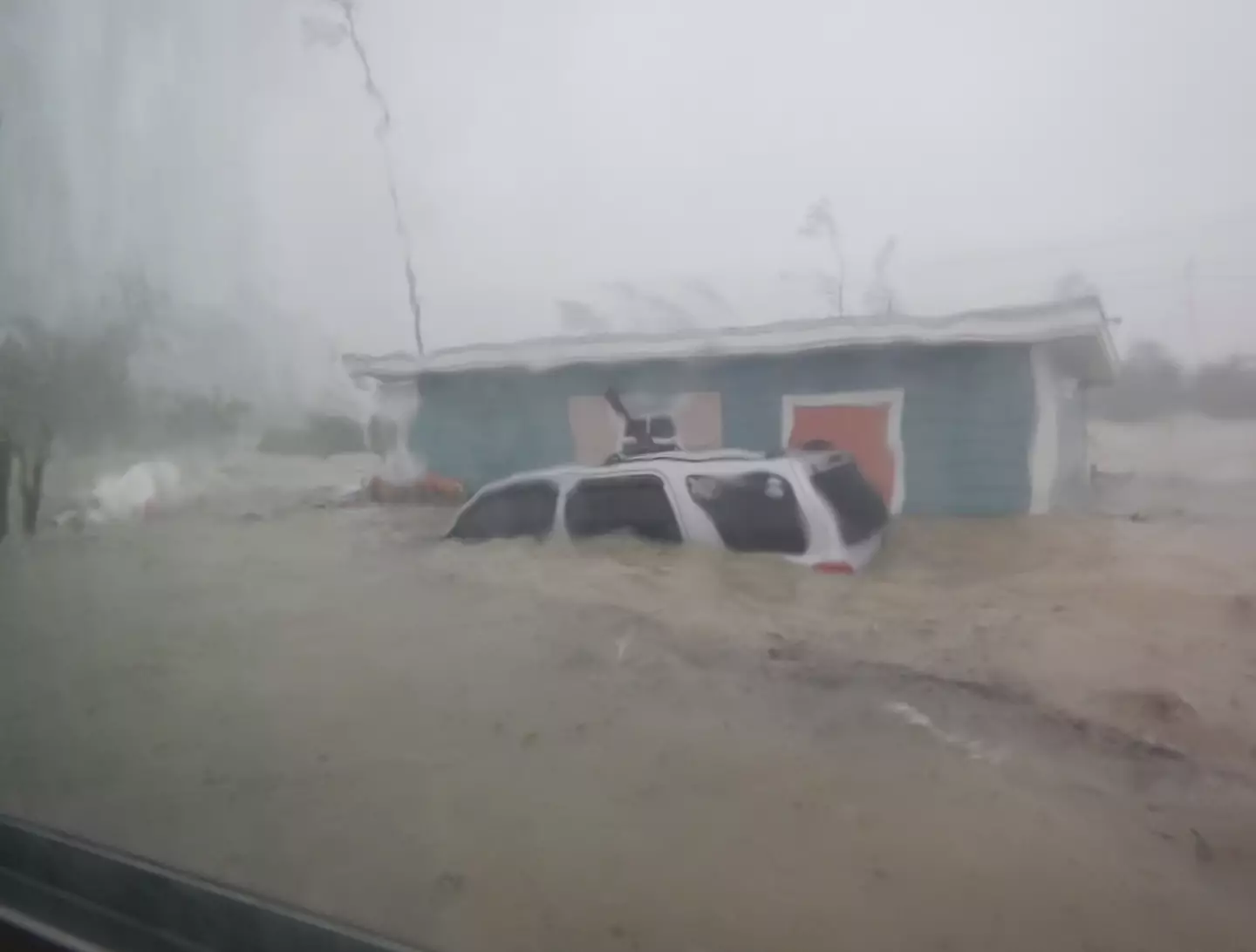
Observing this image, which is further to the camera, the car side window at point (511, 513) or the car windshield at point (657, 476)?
the car side window at point (511, 513)

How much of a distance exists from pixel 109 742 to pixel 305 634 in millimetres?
Result: 596

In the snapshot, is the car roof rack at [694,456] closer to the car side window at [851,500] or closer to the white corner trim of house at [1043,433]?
the car side window at [851,500]

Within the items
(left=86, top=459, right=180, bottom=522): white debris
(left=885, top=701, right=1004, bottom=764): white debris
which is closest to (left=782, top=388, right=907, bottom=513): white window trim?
(left=885, top=701, right=1004, bottom=764): white debris

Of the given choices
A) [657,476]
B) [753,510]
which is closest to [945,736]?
[753,510]

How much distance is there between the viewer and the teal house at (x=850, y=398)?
115 centimetres

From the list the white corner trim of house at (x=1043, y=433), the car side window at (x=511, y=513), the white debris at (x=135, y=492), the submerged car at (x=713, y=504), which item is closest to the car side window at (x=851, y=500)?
the submerged car at (x=713, y=504)

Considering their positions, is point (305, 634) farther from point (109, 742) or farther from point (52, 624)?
point (52, 624)

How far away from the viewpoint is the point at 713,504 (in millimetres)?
1357

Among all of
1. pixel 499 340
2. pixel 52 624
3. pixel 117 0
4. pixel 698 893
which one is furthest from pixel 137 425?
pixel 698 893

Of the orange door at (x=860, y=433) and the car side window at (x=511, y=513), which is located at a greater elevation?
the orange door at (x=860, y=433)

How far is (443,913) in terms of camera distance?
1.54 m

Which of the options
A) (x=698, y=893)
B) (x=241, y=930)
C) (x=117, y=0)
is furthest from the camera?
(x=117, y=0)

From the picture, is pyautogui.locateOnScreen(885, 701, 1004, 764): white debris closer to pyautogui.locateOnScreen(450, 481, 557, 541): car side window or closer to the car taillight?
the car taillight

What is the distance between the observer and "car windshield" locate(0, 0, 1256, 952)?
3.52ft
